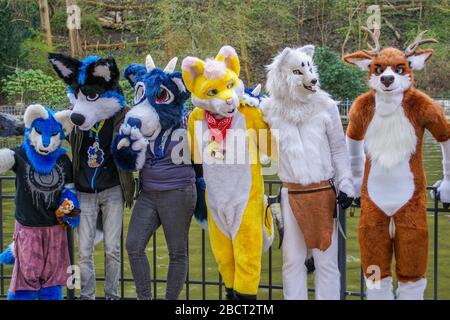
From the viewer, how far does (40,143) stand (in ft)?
12.8

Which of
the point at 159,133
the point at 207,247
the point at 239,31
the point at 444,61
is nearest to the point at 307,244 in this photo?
the point at 159,133

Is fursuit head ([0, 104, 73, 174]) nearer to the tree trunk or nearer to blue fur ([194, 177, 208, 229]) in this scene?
blue fur ([194, 177, 208, 229])

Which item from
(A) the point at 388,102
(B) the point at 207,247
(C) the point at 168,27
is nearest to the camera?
(A) the point at 388,102

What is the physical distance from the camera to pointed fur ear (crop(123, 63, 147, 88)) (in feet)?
13.4

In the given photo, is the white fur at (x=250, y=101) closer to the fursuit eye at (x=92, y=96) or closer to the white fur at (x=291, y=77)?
the white fur at (x=291, y=77)

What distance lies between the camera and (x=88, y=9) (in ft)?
83.9

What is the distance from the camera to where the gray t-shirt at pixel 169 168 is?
392 cm

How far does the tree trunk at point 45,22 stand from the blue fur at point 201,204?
21.0 meters

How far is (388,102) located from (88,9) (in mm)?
23340

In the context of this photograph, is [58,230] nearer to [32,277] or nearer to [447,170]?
[32,277]

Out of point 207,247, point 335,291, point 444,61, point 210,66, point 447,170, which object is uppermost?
point 444,61

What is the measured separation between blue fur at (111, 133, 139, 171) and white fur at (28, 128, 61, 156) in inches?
13.4

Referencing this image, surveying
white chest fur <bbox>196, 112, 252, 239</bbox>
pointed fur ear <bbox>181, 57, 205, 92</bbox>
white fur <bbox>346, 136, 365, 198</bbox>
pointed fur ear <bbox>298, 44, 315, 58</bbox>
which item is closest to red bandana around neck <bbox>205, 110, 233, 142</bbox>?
white chest fur <bbox>196, 112, 252, 239</bbox>

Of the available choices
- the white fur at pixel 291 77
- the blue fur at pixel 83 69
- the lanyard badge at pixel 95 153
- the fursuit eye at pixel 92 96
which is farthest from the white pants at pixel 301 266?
the blue fur at pixel 83 69
